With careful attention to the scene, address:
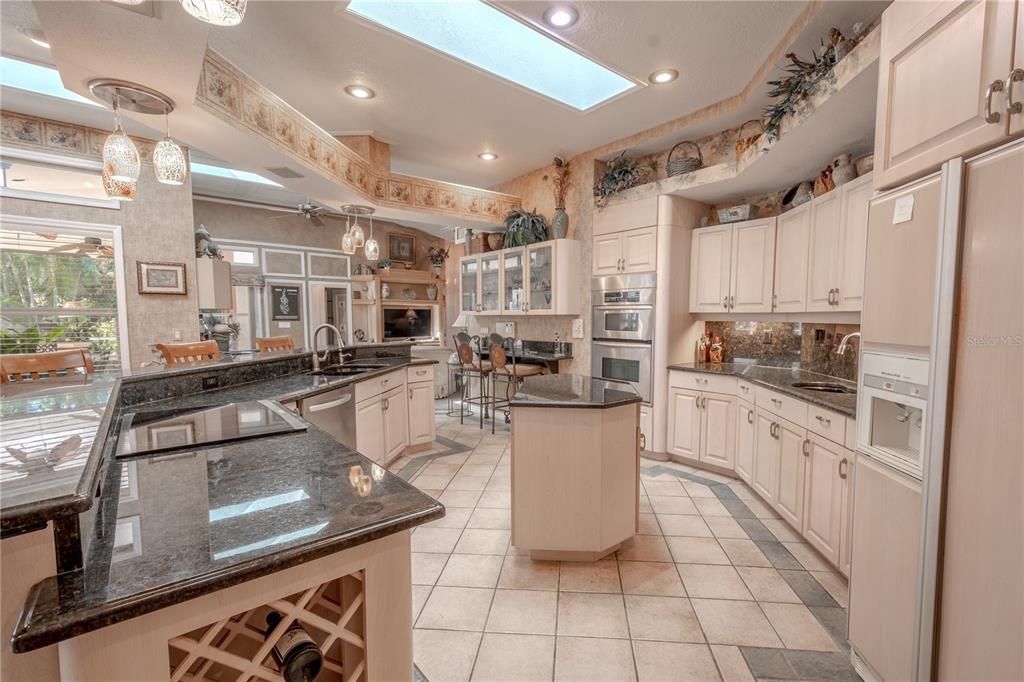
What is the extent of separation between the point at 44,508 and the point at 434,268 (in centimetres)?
824

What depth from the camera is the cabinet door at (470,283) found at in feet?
18.6

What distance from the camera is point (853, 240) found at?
259 cm

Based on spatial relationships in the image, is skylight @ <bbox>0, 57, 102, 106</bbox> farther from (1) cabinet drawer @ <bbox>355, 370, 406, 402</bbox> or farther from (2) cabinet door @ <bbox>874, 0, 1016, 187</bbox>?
(2) cabinet door @ <bbox>874, 0, 1016, 187</bbox>

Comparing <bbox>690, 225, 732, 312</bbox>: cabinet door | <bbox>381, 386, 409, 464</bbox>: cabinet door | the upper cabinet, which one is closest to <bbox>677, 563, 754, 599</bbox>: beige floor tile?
<bbox>690, 225, 732, 312</bbox>: cabinet door

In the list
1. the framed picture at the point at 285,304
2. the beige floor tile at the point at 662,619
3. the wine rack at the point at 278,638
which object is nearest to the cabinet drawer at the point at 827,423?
the beige floor tile at the point at 662,619

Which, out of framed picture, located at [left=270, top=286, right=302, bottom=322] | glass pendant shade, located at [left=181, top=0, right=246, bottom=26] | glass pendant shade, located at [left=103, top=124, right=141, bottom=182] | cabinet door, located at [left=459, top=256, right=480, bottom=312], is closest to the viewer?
glass pendant shade, located at [left=181, top=0, right=246, bottom=26]

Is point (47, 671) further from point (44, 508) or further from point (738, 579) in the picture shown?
point (738, 579)

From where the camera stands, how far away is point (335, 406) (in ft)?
9.00

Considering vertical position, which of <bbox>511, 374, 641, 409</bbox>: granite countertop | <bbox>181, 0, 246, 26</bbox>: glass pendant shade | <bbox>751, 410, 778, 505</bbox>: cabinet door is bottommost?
<bbox>751, 410, 778, 505</bbox>: cabinet door

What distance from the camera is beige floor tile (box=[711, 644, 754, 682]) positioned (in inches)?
62.9

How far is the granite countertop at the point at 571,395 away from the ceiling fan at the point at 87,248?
4.25 metres

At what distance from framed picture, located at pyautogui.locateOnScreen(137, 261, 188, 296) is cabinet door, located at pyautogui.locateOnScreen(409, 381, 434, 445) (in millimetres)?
2616

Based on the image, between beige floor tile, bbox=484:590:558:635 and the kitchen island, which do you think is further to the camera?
the kitchen island

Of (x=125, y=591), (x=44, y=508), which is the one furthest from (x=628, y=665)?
(x=44, y=508)
